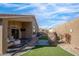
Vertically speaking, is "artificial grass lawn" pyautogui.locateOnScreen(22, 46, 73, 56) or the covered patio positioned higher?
the covered patio

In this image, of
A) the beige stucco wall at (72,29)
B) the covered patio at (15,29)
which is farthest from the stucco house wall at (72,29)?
the covered patio at (15,29)

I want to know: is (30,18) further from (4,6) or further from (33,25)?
(4,6)

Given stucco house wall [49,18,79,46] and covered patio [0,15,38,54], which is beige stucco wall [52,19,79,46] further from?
covered patio [0,15,38,54]

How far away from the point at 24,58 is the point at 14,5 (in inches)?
65.4

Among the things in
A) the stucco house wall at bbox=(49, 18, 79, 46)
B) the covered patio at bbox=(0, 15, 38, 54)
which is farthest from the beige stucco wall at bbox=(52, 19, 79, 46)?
the covered patio at bbox=(0, 15, 38, 54)

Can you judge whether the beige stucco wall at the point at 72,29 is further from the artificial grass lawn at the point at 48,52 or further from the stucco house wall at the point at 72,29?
the artificial grass lawn at the point at 48,52

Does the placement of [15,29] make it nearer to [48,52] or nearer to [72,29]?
[48,52]

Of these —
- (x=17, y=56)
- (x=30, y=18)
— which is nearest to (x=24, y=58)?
(x=17, y=56)

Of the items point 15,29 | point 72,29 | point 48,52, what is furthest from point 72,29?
point 15,29

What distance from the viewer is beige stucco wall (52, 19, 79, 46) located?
7718mm

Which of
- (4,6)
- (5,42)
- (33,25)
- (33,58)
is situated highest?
(4,6)

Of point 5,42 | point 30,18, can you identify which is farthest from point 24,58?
point 30,18

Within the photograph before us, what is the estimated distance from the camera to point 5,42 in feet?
25.4

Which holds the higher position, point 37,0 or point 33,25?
point 37,0
